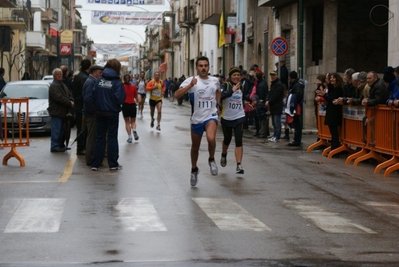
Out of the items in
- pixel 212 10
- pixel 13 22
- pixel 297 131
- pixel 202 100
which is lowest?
pixel 297 131

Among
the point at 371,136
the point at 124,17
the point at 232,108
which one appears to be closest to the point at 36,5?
the point at 124,17

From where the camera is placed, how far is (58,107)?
60.5ft

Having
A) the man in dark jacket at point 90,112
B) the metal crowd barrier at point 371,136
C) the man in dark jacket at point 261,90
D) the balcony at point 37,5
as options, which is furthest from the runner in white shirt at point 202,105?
the balcony at point 37,5

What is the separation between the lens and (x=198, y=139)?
43.7ft

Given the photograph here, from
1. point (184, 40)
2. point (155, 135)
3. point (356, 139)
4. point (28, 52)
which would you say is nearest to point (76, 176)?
point (356, 139)

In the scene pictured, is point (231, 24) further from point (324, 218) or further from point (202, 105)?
point (324, 218)

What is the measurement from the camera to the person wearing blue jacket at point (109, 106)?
14.7 meters

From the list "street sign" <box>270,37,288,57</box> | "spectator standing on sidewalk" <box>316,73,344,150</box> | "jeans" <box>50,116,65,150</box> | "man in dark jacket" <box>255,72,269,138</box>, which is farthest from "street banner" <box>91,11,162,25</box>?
"spectator standing on sidewalk" <box>316,73,344,150</box>

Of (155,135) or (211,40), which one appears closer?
(155,135)

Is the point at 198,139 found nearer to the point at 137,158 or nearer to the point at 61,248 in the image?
the point at 137,158

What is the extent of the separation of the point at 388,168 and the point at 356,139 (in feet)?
7.93

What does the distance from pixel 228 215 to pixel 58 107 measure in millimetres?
9069

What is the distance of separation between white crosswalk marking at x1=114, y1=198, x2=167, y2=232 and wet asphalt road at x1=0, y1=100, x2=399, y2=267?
0.5 inches

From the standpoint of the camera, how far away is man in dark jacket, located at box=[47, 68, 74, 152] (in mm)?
18234
